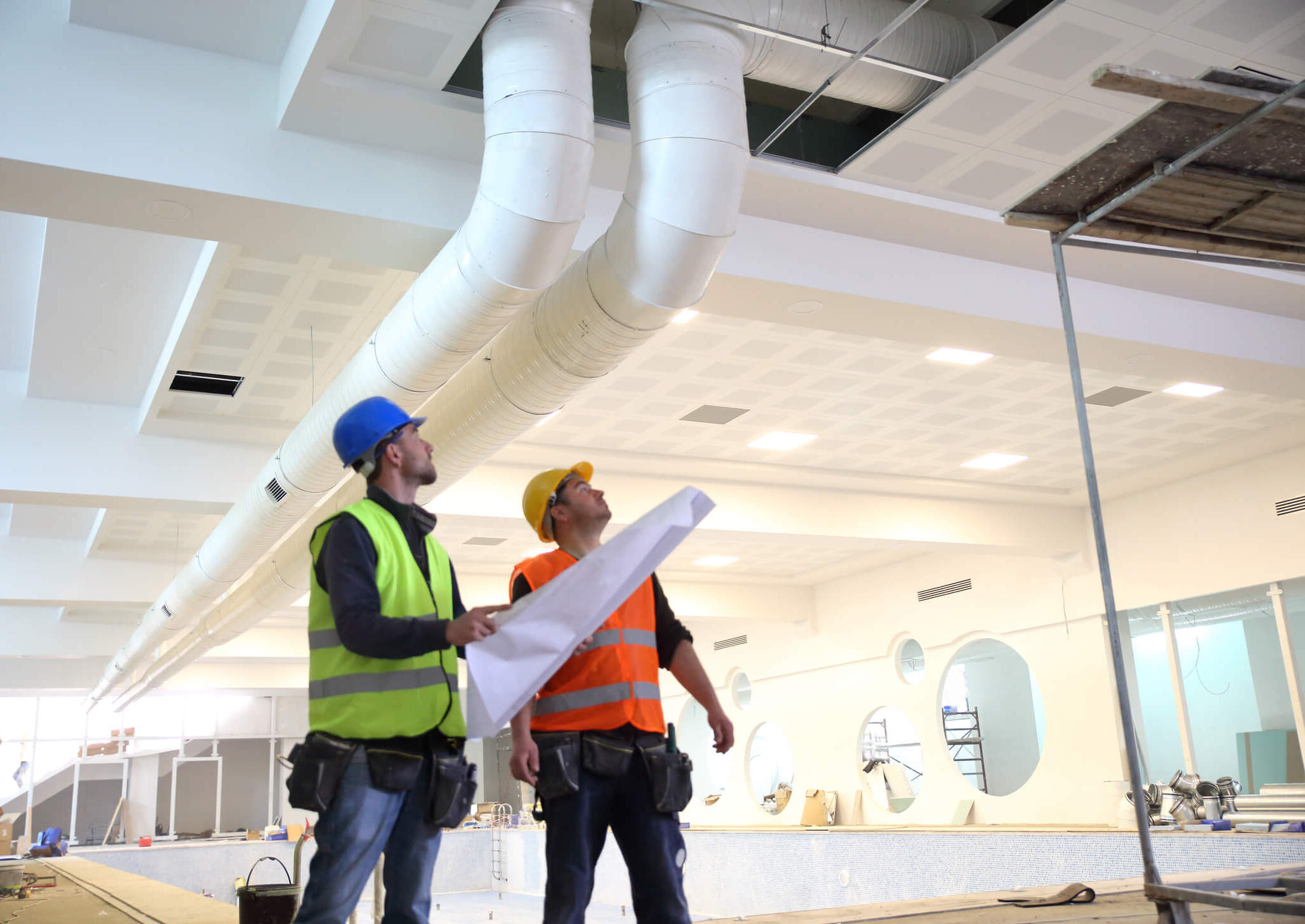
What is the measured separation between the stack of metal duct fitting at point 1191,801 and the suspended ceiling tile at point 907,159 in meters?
5.85

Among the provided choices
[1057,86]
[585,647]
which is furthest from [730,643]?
[585,647]

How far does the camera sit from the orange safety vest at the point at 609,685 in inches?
89.9

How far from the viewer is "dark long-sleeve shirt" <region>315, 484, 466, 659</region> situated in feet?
5.80

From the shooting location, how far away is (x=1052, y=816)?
10555 mm

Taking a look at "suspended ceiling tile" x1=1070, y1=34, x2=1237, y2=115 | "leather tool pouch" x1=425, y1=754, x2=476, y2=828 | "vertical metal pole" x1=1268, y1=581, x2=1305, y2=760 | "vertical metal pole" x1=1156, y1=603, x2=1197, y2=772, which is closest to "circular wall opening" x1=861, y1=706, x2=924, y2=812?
"vertical metal pole" x1=1156, y1=603, x2=1197, y2=772

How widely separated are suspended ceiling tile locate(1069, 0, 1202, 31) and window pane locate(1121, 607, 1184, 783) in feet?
24.6

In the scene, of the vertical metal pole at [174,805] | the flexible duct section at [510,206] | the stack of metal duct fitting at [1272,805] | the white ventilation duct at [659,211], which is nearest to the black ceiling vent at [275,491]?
the flexible duct section at [510,206]

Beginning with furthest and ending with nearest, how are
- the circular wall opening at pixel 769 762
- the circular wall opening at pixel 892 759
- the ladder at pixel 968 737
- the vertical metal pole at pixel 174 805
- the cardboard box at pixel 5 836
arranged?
1. the vertical metal pole at pixel 174 805
2. the circular wall opening at pixel 769 762
3. the circular wall opening at pixel 892 759
4. the ladder at pixel 968 737
5. the cardboard box at pixel 5 836

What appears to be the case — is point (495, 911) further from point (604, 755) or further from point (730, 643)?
point (604, 755)

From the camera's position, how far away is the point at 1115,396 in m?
7.64

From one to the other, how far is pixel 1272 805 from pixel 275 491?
23.3ft

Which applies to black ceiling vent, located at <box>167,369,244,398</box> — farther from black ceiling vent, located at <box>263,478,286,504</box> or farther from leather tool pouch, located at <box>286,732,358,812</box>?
leather tool pouch, located at <box>286,732,358,812</box>

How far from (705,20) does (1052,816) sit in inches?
366

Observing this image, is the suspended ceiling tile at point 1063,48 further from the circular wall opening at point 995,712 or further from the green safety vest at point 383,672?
the circular wall opening at point 995,712
